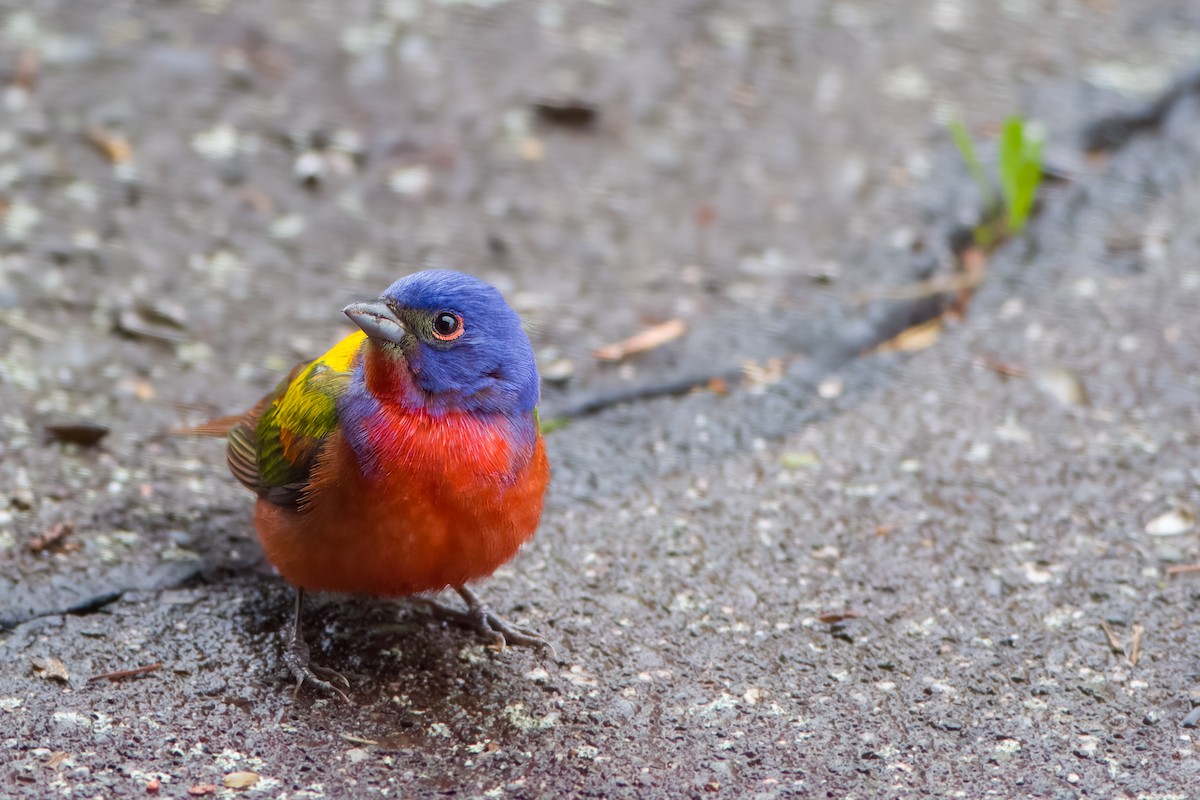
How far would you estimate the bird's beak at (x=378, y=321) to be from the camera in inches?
120

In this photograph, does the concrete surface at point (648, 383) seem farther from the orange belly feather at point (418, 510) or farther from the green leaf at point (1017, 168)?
the orange belly feather at point (418, 510)

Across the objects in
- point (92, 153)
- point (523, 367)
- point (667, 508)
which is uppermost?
point (523, 367)

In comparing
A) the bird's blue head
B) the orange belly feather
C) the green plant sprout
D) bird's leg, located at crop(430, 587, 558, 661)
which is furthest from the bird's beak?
the green plant sprout

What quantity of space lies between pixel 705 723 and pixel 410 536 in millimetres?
836

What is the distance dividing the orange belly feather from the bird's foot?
0.22 meters

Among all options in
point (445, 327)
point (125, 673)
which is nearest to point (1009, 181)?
point (445, 327)

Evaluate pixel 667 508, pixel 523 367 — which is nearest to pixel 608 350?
pixel 667 508

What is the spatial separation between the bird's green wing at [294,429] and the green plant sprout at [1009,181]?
277 centimetres

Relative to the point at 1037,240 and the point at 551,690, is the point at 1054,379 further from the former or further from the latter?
the point at 551,690

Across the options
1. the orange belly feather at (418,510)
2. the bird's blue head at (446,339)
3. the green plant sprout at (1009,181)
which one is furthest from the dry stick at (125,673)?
the green plant sprout at (1009,181)

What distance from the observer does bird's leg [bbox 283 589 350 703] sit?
10.5 ft

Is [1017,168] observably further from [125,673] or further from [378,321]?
[125,673]

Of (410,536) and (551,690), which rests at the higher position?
(410,536)

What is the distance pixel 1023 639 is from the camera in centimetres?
343
